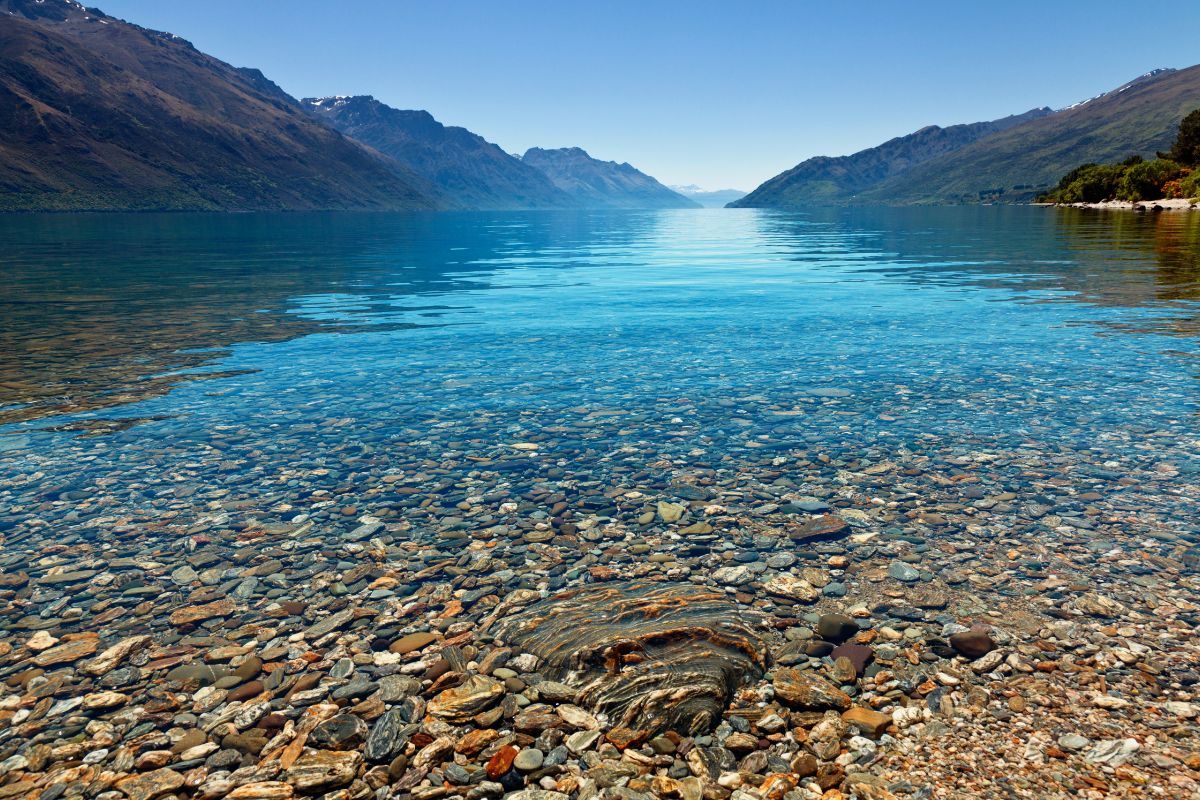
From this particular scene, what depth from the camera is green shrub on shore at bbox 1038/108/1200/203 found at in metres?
143

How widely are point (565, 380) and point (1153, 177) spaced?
183m

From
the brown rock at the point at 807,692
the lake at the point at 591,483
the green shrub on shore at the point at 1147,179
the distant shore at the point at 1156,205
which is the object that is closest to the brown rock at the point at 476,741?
the lake at the point at 591,483

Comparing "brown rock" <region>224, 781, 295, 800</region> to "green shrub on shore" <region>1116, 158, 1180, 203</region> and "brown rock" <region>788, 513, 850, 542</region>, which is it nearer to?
"brown rock" <region>788, 513, 850, 542</region>

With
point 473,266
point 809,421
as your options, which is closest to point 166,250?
point 473,266

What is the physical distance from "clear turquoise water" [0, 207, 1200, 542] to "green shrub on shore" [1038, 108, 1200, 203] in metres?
132

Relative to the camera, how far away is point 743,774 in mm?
5938

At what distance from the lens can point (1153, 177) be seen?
5851 inches

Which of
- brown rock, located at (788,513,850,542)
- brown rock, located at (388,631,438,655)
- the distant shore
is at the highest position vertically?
the distant shore

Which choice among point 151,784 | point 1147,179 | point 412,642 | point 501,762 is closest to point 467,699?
point 501,762

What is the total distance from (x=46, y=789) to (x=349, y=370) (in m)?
16.6

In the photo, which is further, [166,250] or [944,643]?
[166,250]

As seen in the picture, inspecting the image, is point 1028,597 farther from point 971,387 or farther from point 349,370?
point 349,370

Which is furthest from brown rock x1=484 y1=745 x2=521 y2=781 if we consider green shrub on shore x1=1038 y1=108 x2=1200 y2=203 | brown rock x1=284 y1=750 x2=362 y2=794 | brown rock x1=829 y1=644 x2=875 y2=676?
green shrub on shore x1=1038 y1=108 x2=1200 y2=203

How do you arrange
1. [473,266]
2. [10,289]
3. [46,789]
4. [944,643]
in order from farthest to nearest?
[473,266] → [10,289] → [944,643] → [46,789]
